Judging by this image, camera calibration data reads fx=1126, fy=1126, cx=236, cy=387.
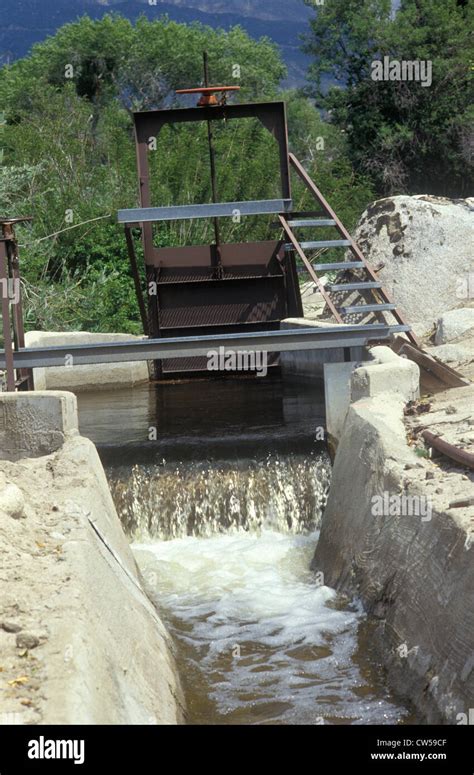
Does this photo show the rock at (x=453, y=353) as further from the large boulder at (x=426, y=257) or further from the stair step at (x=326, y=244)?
the large boulder at (x=426, y=257)

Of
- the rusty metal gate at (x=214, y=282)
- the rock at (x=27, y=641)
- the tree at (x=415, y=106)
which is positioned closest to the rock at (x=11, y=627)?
the rock at (x=27, y=641)

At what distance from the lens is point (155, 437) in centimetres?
1322

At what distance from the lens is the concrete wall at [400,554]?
20.9 feet

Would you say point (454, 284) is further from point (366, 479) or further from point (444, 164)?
point (444, 164)

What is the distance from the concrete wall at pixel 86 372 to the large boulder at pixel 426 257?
427 cm

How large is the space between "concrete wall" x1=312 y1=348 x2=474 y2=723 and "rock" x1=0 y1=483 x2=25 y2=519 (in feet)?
8.50

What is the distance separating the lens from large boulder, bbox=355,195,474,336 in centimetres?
1753

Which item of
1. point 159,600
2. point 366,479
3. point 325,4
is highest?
point 325,4

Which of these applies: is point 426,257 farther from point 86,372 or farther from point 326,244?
point 86,372

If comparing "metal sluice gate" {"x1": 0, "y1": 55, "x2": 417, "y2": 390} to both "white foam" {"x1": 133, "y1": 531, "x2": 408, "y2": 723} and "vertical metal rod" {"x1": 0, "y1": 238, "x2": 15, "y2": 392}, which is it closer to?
"vertical metal rod" {"x1": 0, "y1": 238, "x2": 15, "y2": 392}

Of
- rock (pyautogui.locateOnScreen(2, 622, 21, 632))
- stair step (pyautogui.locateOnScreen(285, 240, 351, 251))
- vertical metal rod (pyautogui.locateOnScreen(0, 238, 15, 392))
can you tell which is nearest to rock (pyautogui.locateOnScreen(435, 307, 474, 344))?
stair step (pyautogui.locateOnScreen(285, 240, 351, 251))

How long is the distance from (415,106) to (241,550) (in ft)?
82.7
